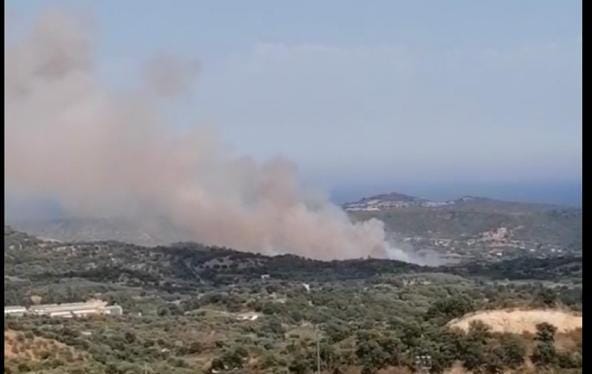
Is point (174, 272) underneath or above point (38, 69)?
underneath

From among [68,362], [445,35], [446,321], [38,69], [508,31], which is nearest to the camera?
[38,69]

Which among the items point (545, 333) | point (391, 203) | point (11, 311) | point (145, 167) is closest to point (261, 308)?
point (391, 203)

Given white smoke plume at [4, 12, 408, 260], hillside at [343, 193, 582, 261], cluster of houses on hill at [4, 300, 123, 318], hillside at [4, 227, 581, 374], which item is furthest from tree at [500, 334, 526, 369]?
cluster of houses on hill at [4, 300, 123, 318]

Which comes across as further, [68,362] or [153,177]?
[153,177]

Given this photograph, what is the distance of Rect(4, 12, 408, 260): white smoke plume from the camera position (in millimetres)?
1370

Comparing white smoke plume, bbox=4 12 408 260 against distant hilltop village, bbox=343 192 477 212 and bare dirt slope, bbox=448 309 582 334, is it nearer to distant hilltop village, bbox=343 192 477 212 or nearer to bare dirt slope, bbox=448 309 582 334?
distant hilltop village, bbox=343 192 477 212

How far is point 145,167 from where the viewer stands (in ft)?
14.1

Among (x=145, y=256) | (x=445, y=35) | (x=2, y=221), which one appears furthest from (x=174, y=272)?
(x=2, y=221)

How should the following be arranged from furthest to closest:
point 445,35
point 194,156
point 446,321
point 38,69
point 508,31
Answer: point 194,156 → point 446,321 → point 445,35 → point 508,31 → point 38,69

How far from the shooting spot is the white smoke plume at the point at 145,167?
53.9 inches

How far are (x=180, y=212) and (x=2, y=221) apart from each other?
4.16 metres
